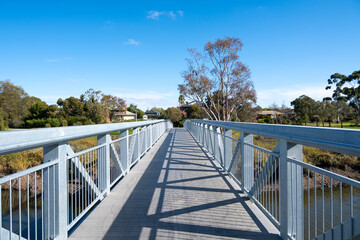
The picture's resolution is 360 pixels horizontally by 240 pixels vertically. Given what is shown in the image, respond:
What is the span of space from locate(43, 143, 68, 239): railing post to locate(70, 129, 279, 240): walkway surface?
14.5 inches

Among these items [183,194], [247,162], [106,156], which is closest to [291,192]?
[247,162]

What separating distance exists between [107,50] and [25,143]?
3200cm

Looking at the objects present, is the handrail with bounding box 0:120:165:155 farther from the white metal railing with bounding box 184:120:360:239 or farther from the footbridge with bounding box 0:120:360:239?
the white metal railing with bounding box 184:120:360:239

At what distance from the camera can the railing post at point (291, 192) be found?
7.24 ft

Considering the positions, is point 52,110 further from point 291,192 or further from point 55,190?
point 291,192

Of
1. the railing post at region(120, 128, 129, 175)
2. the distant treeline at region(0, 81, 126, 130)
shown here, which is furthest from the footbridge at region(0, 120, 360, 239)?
the distant treeline at region(0, 81, 126, 130)

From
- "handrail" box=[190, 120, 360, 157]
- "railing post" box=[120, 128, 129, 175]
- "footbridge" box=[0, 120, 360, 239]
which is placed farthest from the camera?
"railing post" box=[120, 128, 129, 175]

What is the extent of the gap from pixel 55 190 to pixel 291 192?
2.36 metres

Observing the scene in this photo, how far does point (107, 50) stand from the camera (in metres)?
30.8

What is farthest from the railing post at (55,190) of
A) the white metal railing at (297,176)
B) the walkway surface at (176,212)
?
the white metal railing at (297,176)

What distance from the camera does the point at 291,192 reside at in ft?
7.52

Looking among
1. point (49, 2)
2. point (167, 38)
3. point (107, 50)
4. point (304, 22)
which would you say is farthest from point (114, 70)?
point (304, 22)

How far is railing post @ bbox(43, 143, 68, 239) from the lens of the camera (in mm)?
2160

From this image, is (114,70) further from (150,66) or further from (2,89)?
(2,89)
